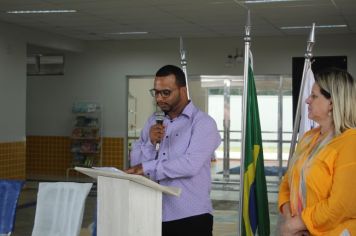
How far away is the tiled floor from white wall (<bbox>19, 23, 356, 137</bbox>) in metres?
2.34

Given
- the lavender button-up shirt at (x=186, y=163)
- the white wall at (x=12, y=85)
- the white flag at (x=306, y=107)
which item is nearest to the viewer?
the lavender button-up shirt at (x=186, y=163)

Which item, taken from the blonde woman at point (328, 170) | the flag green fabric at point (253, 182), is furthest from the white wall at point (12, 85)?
the blonde woman at point (328, 170)

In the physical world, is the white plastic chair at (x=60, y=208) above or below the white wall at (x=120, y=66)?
below

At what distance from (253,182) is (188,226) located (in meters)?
1.04

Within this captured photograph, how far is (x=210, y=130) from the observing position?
292 cm

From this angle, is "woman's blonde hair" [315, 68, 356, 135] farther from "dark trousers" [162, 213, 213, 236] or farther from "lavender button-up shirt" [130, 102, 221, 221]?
"dark trousers" [162, 213, 213, 236]

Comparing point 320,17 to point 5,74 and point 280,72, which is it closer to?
point 280,72

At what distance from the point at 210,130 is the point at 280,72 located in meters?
9.21

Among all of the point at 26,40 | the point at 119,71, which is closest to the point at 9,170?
the point at 26,40

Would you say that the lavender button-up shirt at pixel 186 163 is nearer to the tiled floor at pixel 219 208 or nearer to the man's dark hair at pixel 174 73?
the man's dark hair at pixel 174 73

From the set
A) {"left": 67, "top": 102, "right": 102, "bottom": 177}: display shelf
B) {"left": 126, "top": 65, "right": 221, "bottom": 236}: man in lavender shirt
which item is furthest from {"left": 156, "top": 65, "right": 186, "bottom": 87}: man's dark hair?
{"left": 67, "top": 102, "right": 102, "bottom": 177}: display shelf

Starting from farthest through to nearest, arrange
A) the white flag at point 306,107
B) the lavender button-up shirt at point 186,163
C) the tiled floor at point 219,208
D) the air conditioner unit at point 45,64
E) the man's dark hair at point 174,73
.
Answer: the air conditioner unit at point 45,64
the tiled floor at point 219,208
the white flag at point 306,107
the man's dark hair at point 174,73
the lavender button-up shirt at point 186,163

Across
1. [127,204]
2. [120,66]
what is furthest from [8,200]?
[120,66]

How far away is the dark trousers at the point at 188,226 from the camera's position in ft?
9.42
